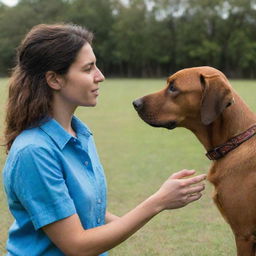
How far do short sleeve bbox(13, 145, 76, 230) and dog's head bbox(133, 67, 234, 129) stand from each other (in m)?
1.55

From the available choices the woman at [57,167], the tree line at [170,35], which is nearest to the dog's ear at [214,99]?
the woman at [57,167]

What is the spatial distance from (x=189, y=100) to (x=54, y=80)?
1.47m

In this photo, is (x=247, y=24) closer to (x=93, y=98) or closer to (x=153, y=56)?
(x=153, y=56)

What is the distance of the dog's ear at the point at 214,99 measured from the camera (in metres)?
3.57

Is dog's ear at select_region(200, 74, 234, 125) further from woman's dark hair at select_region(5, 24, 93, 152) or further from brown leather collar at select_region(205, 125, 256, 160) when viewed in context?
woman's dark hair at select_region(5, 24, 93, 152)

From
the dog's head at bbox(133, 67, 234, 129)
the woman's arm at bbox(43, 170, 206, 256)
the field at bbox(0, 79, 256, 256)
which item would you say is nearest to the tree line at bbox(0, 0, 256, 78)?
the field at bbox(0, 79, 256, 256)

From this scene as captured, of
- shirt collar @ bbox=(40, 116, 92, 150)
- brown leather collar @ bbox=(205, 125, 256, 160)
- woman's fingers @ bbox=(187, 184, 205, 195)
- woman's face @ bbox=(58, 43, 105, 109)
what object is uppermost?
woman's face @ bbox=(58, 43, 105, 109)

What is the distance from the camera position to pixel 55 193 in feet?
8.02

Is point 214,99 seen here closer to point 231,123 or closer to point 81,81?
point 231,123

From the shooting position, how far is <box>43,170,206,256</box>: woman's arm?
2465mm

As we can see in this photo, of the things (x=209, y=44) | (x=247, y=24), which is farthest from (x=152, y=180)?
(x=247, y=24)

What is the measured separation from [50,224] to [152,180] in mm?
5517

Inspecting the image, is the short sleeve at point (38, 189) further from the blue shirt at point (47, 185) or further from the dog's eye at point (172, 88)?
the dog's eye at point (172, 88)

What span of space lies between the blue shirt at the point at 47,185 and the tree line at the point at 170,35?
64.6 m
